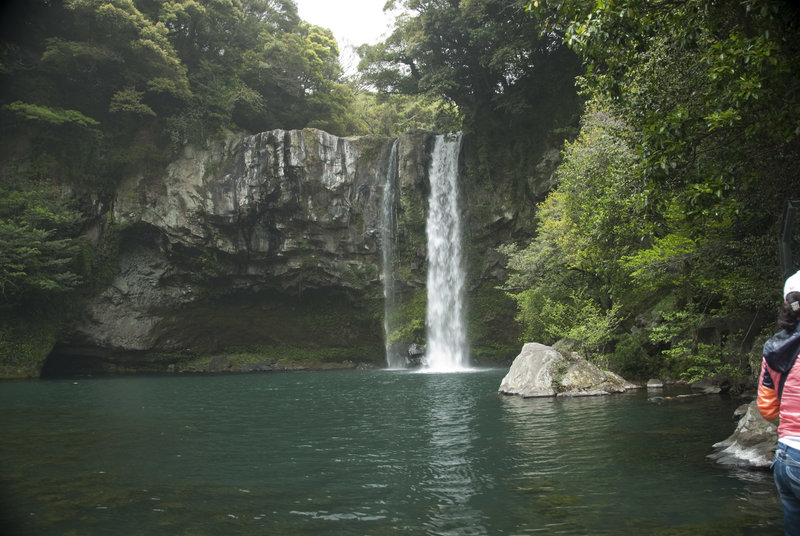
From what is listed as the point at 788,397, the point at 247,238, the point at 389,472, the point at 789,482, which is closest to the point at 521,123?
the point at 247,238

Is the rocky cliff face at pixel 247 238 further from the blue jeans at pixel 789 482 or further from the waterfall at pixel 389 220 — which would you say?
the blue jeans at pixel 789 482

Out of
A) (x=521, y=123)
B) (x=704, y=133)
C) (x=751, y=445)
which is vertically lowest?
(x=751, y=445)

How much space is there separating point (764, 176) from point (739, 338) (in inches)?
202

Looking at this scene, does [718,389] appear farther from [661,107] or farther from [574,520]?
[574,520]

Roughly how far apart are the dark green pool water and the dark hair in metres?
2.28

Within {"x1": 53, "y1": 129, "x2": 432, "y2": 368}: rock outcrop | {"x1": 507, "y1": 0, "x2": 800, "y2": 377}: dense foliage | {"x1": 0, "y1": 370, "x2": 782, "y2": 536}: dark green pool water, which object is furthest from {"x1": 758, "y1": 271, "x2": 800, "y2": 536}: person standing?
{"x1": 53, "y1": 129, "x2": 432, "y2": 368}: rock outcrop

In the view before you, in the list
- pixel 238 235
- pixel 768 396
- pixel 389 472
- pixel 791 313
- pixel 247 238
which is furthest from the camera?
pixel 247 238

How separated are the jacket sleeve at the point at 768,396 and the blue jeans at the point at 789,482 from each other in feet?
0.63

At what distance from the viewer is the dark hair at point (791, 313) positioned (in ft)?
9.43

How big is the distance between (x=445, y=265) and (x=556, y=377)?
13986 millimetres

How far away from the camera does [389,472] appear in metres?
6.54

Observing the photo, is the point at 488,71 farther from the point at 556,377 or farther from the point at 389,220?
the point at 556,377

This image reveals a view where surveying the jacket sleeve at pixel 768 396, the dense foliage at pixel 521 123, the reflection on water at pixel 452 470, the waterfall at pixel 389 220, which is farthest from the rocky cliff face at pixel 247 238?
the jacket sleeve at pixel 768 396

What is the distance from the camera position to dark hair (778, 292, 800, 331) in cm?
287
